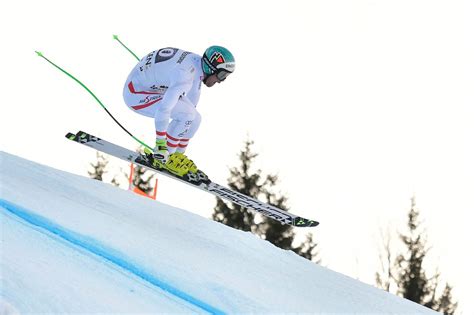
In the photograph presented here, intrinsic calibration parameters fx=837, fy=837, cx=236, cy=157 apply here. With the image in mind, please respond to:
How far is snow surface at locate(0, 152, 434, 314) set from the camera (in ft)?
12.0

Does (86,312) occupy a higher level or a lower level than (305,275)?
lower

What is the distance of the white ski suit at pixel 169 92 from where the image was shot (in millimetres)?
8148

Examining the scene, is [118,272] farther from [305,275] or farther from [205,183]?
[205,183]

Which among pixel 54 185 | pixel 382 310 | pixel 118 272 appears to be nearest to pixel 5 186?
pixel 54 185

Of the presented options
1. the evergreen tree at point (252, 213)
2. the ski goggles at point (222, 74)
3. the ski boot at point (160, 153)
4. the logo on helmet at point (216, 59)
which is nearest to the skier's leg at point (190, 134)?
the ski boot at point (160, 153)

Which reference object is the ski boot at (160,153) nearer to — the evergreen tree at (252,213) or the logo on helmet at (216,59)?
the logo on helmet at (216,59)

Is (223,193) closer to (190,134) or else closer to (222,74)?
(190,134)

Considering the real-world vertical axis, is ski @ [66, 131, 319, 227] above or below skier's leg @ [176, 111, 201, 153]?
below

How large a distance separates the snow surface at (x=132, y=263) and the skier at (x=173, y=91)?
1317 mm

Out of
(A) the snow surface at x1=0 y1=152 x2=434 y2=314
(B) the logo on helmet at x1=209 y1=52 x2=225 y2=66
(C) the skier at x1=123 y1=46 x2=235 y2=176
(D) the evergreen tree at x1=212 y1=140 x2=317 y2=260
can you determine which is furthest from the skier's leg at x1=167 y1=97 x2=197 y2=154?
(D) the evergreen tree at x1=212 y1=140 x2=317 y2=260

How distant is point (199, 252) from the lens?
568 cm

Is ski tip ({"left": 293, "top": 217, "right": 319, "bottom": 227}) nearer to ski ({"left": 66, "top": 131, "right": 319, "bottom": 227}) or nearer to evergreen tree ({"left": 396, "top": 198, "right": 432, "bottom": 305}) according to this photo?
ski ({"left": 66, "top": 131, "right": 319, "bottom": 227})

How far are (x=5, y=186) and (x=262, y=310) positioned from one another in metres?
1.85

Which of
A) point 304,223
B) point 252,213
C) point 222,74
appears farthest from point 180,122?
point 252,213
